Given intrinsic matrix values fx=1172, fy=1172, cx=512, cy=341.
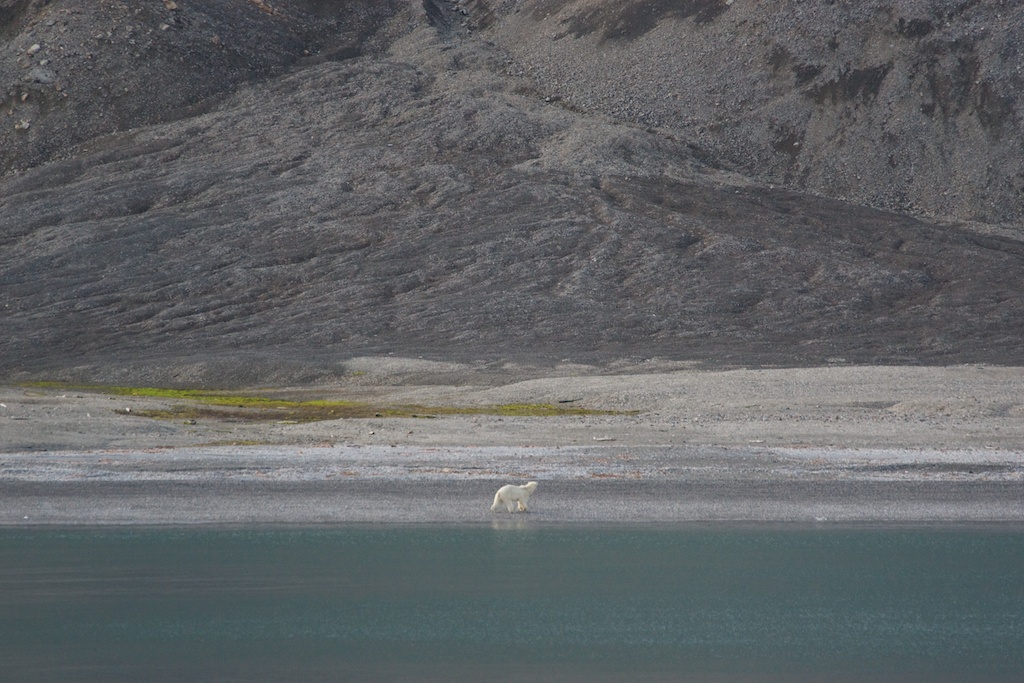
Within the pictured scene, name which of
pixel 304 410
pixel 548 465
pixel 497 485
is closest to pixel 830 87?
pixel 304 410

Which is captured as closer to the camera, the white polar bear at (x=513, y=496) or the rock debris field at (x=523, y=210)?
the white polar bear at (x=513, y=496)

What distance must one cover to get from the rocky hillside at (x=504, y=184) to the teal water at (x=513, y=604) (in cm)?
4127

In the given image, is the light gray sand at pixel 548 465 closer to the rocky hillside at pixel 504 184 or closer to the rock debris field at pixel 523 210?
the rock debris field at pixel 523 210

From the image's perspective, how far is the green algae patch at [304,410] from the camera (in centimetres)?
3688

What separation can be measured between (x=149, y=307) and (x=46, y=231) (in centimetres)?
1229

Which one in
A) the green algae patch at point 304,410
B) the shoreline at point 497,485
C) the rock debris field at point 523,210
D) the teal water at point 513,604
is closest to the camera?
the teal water at point 513,604

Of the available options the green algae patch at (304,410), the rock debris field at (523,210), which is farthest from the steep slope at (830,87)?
the green algae patch at (304,410)

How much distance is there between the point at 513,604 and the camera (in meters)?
12.7

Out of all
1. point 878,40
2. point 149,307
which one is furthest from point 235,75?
point 878,40

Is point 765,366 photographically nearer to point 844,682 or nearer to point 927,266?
point 927,266

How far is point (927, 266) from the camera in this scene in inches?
2763

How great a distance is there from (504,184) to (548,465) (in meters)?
56.6

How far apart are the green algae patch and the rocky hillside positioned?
1013 centimetres

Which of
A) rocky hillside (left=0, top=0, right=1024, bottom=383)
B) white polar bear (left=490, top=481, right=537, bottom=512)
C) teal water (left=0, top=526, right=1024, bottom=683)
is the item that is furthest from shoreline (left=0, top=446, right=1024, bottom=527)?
rocky hillside (left=0, top=0, right=1024, bottom=383)
